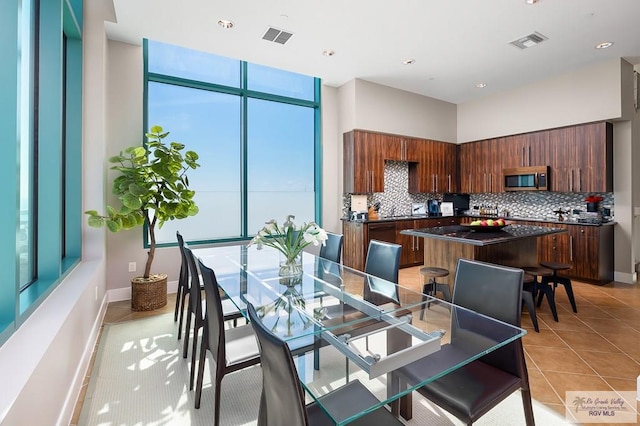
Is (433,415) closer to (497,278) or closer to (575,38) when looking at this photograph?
(497,278)

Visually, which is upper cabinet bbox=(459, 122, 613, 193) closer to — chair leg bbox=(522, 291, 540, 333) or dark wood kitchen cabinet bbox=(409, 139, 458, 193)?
dark wood kitchen cabinet bbox=(409, 139, 458, 193)

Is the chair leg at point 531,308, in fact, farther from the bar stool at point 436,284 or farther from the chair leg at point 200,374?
the chair leg at point 200,374

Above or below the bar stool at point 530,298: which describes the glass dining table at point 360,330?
above

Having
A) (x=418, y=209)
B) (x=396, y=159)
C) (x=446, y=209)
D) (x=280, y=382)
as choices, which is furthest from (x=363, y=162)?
(x=280, y=382)

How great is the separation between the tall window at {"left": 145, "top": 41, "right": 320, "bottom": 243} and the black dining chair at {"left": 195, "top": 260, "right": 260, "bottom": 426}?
295 cm

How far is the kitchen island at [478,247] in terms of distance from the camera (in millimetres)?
3404

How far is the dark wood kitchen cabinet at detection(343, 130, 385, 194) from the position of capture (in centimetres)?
551

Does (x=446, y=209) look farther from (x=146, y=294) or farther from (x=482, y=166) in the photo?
(x=146, y=294)

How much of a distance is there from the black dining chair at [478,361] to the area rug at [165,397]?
0.50m

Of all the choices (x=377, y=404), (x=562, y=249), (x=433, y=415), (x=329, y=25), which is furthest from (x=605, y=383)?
(x=329, y=25)

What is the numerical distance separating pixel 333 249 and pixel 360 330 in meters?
1.78

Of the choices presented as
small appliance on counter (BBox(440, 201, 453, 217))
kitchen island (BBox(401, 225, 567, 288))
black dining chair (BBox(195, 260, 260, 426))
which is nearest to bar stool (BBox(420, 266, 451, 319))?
kitchen island (BBox(401, 225, 567, 288))

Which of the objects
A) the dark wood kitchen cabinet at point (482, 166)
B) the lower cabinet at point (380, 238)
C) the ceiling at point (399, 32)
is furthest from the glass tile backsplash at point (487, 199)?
the ceiling at point (399, 32)

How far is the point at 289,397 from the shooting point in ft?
3.25
